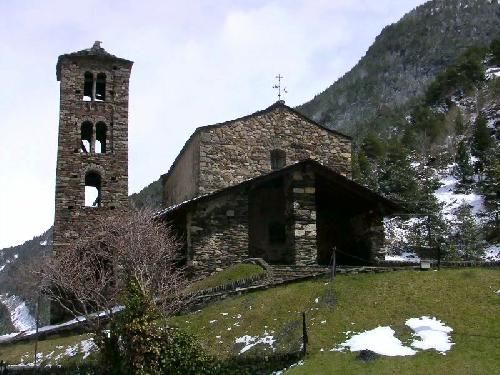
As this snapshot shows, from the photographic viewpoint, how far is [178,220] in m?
28.8

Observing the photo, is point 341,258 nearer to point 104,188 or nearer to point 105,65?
point 104,188

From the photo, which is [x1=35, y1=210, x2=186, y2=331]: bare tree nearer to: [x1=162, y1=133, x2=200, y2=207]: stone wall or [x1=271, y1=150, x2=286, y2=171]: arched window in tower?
[x1=162, y1=133, x2=200, y2=207]: stone wall

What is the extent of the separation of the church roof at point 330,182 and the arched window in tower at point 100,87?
10.6 meters

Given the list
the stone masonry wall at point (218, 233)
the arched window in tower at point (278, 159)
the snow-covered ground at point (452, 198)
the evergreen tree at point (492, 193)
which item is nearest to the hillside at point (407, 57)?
the snow-covered ground at point (452, 198)

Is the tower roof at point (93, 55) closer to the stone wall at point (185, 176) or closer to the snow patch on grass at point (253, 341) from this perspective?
the stone wall at point (185, 176)

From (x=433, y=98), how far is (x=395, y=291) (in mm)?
79622

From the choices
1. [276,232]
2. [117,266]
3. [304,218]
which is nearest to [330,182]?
[304,218]

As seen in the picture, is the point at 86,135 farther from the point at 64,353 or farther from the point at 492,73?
the point at 492,73

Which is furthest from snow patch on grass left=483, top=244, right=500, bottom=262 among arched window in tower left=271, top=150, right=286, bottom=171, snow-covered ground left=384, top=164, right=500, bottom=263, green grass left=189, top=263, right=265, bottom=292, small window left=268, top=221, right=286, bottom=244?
green grass left=189, top=263, right=265, bottom=292

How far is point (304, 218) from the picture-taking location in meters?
26.4

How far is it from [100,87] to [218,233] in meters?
14.0

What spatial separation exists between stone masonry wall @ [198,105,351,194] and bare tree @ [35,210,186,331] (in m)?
4.02

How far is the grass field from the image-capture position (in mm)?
15539

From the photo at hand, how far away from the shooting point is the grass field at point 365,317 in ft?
51.0
